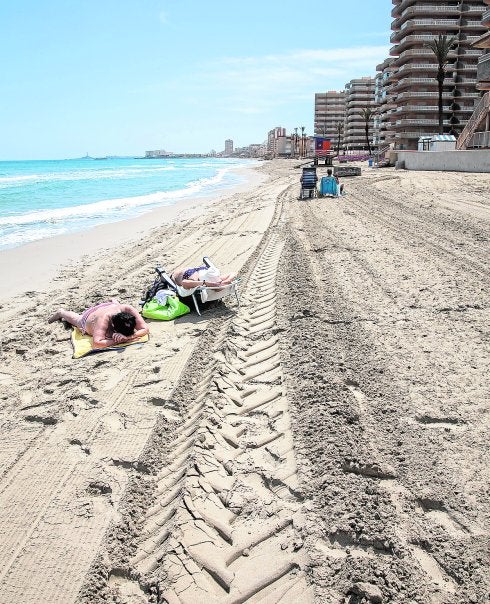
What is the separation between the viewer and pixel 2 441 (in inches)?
133

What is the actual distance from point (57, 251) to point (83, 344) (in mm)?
6830

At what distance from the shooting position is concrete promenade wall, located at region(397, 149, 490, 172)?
73.7ft

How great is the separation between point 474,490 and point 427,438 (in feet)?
1.65

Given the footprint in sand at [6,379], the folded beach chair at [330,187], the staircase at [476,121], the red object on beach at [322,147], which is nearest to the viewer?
the footprint in sand at [6,379]

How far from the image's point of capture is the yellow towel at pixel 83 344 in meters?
4.91

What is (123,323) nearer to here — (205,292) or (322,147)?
(205,292)

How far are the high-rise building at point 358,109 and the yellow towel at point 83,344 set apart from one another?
355 ft

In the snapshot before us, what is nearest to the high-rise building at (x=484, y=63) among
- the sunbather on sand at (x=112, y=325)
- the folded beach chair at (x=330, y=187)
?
the folded beach chair at (x=330, y=187)

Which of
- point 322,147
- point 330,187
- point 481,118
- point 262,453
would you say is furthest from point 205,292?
point 322,147

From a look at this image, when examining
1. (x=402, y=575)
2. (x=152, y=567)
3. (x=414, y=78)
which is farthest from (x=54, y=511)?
(x=414, y=78)

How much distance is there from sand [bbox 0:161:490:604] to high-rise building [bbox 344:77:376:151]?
107869 mm

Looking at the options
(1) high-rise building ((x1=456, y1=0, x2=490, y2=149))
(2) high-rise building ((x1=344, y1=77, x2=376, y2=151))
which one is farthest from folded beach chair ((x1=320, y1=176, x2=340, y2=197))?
(2) high-rise building ((x1=344, y1=77, x2=376, y2=151))

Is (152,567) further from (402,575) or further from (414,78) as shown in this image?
(414,78)

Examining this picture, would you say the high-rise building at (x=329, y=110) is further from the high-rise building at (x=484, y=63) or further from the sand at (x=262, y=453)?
the sand at (x=262, y=453)
